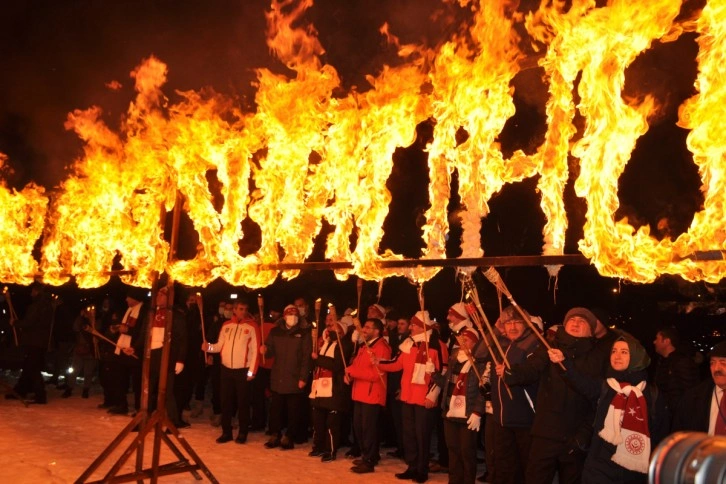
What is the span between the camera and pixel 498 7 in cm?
573

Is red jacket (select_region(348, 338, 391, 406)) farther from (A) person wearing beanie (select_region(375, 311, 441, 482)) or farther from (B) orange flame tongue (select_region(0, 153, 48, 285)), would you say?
(B) orange flame tongue (select_region(0, 153, 48, 285))

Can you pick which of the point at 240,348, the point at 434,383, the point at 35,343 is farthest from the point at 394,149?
the point at 35,343

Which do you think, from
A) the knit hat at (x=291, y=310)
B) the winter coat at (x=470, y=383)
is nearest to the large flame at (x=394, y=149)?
the winter coat at (x=470, y=383)

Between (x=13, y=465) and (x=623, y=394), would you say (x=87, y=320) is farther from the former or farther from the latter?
(x=623, y=394)

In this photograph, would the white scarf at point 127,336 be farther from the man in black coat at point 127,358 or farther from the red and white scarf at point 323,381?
the red and white scarf at point 323,381

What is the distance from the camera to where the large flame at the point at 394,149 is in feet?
14.3

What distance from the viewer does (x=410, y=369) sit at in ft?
26.5

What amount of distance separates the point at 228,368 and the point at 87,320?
14.6 ft

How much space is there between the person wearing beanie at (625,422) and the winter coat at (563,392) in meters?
0.37

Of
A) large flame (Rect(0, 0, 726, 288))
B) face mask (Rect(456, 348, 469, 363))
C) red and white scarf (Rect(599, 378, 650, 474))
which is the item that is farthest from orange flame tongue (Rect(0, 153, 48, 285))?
red and white scarf (Rect(599, 378, 650, 474))

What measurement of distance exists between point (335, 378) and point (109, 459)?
304 cm

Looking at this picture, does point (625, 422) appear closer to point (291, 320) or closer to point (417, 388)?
point (417, 388)

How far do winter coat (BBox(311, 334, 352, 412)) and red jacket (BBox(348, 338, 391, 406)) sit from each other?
0.33 m

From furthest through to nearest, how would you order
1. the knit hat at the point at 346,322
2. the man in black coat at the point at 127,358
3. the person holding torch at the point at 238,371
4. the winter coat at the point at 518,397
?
the man in black coat at the point at 127,358, the knit hat at the point at 346,322, the person holding torch at the point at 238,371, the winter coat at the point at 518,397
